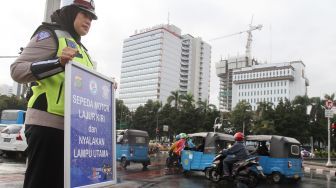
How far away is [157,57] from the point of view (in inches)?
6102

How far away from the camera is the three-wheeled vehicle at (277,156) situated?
49.3ft

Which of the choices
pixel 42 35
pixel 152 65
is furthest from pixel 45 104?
pixel 152 65

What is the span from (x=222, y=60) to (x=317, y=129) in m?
128

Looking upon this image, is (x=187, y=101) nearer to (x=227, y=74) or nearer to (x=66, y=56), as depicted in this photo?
(x=66, y=56)

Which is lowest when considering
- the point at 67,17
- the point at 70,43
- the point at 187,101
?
the point at 70,43

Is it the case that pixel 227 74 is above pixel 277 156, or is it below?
above

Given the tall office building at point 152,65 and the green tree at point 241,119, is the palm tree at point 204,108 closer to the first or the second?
the green tree at point 241,119

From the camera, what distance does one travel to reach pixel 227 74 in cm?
18362

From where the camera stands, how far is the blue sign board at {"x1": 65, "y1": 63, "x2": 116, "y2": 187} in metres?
2.29

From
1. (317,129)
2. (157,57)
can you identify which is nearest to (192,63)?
(157,57)

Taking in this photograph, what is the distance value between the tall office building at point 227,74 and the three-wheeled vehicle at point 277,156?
523 feet

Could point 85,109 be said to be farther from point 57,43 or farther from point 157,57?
point 157,57

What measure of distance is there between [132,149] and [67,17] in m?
16.1

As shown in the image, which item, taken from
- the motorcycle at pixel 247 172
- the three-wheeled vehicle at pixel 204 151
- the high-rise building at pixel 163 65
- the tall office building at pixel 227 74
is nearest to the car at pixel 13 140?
the three-wheeled vehicle at pixel 204 151
